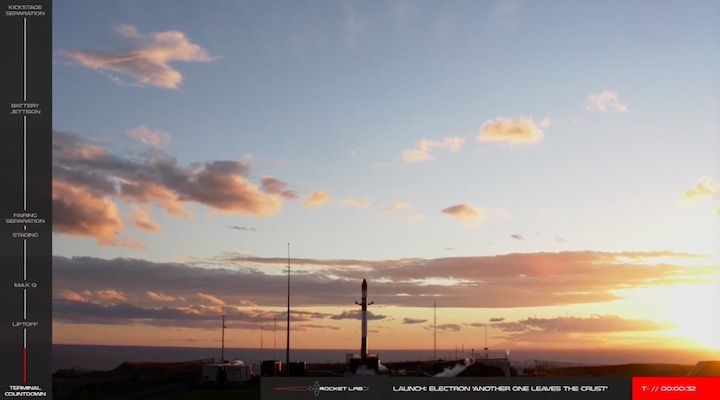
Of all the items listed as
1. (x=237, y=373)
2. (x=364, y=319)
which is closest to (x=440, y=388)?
(x=237, y=373)

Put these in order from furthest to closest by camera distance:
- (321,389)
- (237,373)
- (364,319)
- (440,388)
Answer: (364,319) < (237,373) < (440,388) < (321,389)

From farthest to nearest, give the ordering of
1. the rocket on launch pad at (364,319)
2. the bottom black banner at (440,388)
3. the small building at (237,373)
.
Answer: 1. the rocket on launch pad at (364,319)
2. the small building at (237,373)
3. the bottom black banner at (440,388)

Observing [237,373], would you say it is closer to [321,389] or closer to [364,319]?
[364,319]

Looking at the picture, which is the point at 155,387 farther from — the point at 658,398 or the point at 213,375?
the point at 658,398

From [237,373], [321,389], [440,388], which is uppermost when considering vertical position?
[321,389]

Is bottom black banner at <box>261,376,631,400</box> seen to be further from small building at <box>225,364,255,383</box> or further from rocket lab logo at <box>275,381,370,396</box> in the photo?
small building at <box>225,364,255,383</box>

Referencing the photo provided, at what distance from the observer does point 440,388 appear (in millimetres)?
63062

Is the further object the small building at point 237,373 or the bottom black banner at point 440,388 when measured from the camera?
the small building at point 237,373

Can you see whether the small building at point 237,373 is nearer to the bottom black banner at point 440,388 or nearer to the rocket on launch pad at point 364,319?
the rocket on launch pad at point 364,319

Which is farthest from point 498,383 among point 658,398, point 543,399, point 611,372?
→ point 611,372

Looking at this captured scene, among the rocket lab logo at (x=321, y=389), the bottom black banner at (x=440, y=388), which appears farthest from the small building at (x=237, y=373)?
the rocket lab logo at (x=321, y=389)

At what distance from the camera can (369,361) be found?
133 metres

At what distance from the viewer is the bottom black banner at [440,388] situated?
61.0 meters

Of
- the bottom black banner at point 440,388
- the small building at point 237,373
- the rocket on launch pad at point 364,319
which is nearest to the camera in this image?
the bottom black banner at point 440,388
